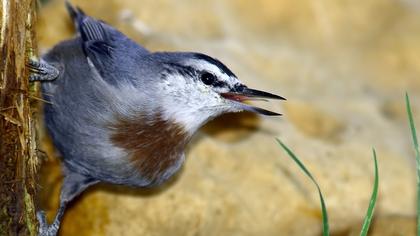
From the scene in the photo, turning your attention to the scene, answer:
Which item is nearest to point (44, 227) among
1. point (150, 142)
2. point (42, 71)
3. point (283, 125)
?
point (150, 142)

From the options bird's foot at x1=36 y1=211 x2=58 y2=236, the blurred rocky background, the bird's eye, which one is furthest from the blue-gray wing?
bird's foot at x1=36 y1=211 x2=58 y2=236

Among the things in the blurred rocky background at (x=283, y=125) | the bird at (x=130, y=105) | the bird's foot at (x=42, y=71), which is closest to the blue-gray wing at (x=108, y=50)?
the bird at (x=130, y=105)

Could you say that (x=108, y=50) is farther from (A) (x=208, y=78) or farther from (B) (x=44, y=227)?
(B) (x=44, y=227)

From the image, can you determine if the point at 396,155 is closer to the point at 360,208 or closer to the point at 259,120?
the point at 360,208

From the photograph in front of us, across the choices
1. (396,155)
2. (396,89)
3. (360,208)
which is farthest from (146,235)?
(396,89)

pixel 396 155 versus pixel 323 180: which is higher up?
pixel 396 155

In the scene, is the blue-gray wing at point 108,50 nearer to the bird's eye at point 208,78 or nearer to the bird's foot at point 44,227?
the bird's eye at point 208,78
